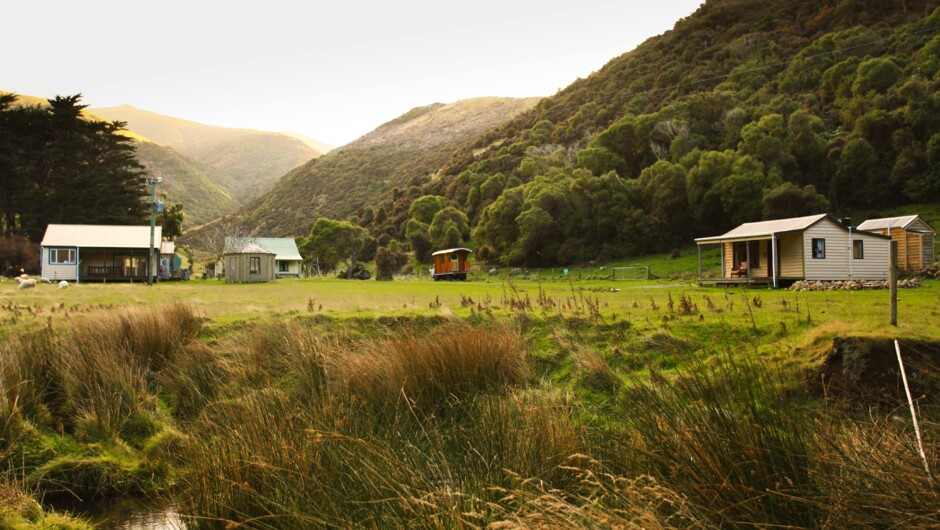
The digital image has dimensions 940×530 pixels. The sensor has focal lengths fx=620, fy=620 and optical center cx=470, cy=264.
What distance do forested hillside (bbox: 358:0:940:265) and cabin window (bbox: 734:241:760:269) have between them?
11.5m

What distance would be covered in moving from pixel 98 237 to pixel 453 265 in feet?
76.6

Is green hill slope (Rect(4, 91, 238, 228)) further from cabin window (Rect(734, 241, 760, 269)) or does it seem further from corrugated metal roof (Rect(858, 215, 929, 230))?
corrugated metal roof (Rect(858, 215, 929, 230))

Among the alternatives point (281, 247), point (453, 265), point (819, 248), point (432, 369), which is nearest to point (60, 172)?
point (281, 247)

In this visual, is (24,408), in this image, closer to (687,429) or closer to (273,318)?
(273,318)

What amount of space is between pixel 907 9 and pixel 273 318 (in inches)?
2908

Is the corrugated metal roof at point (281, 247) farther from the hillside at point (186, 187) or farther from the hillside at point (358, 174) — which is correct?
the hillside at point (186, 187)

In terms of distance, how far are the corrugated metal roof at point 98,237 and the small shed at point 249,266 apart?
17.3ft

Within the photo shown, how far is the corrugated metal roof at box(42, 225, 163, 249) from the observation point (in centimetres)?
3919

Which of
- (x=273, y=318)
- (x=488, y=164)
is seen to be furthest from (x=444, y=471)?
(x=488, y=164)

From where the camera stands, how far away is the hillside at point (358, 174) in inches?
3546

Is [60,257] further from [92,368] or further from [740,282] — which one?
[740,282]

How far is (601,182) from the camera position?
47656mm

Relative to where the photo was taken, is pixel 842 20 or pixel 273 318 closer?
pixel 273 318

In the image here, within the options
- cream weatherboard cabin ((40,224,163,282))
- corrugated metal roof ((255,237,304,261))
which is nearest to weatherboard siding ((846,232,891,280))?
cream weatherboard cabin ((40,224,163,282))
